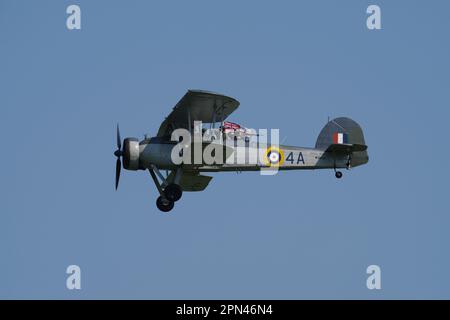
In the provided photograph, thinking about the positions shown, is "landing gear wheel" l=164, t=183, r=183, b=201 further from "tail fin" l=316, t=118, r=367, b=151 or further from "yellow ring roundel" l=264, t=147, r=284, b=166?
"tail fin" l=316, t=118, r=367, b=151

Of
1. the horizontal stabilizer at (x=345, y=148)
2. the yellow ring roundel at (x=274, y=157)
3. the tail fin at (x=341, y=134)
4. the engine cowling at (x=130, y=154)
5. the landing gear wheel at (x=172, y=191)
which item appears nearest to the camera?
the engine cowling at (x=130, y=154)

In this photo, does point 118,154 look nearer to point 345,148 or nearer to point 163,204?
point 163,204

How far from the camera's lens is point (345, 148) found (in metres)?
27.7

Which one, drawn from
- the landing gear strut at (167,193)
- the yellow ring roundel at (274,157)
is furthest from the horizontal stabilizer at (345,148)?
the landing gear strut at (167,193)

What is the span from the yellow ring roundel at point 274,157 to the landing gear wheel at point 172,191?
97.6 inches

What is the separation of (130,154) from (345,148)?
19.7 feet

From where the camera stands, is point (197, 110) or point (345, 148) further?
point (345, 148)

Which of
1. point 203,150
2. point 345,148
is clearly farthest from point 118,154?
point 345,148

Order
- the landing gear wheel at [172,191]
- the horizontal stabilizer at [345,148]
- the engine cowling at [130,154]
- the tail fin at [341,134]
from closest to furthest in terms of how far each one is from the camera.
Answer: the engine cowling at [130,154] < the landing gear wheel at [172,191] < the horizontal stabilizer at [345,148] < the tail fin at [341,134]

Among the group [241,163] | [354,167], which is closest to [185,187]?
[241,163]

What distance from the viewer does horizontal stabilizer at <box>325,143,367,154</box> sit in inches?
→ 1085

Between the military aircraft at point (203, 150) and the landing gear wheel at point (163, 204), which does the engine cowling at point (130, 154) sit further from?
the landing gear wheel at point (163, 204)

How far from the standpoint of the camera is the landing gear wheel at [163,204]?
1038 inches
